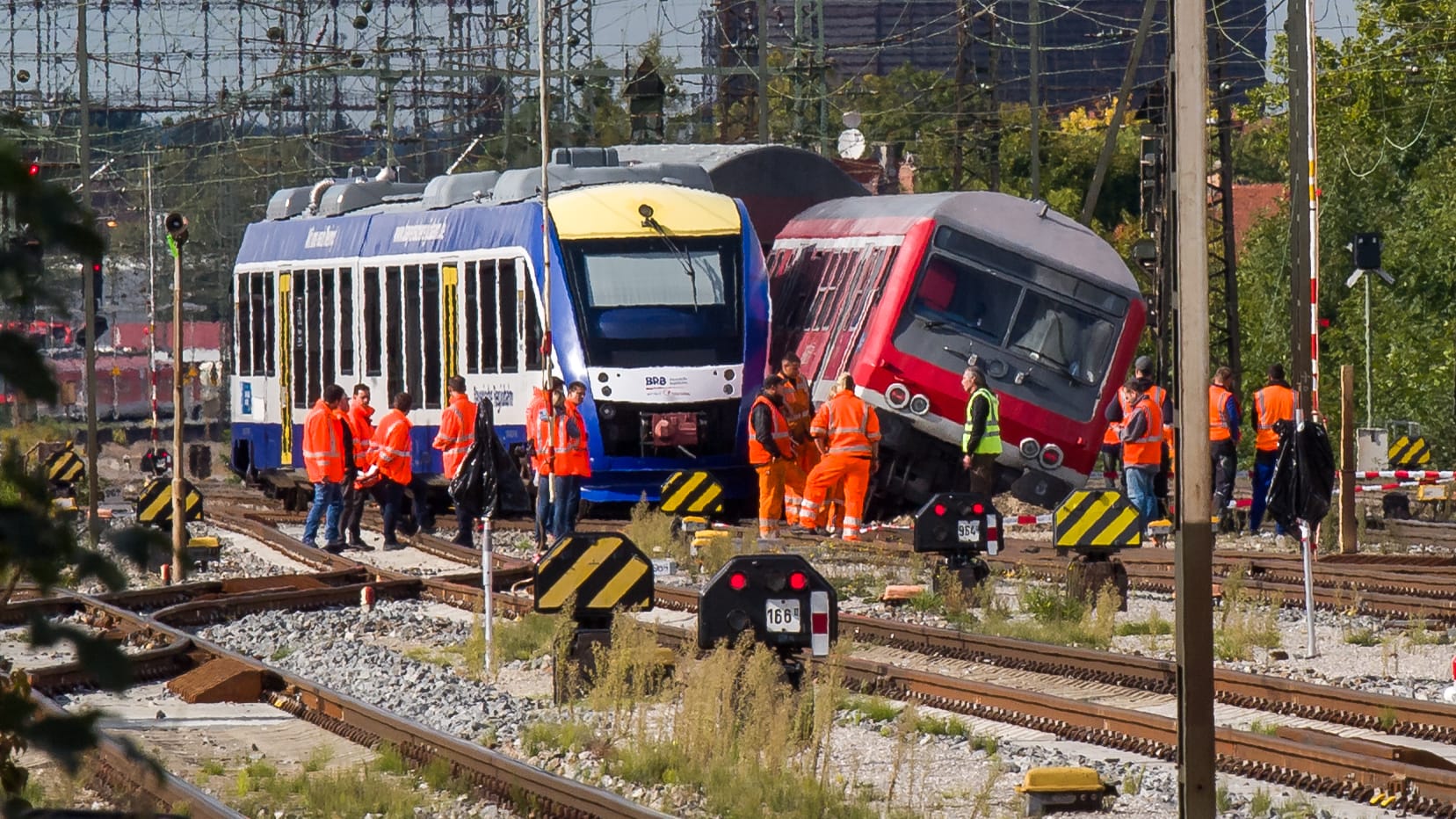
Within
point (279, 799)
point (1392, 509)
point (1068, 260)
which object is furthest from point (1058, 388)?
point (279, 799)

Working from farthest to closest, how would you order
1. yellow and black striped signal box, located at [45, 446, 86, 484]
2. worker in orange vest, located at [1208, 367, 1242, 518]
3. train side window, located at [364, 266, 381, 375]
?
1. yellow and black striped signal box, located at [45, 446, 86, 484]
2. train side window, located at [364, 266, 381, 375]
3. worker in orange vest, located at [1208, 367, 1242, 518]

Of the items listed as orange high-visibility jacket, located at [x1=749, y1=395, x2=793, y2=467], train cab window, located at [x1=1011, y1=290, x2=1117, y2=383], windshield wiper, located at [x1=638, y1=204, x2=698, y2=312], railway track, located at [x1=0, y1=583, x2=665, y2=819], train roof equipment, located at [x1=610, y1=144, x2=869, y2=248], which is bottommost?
railway track, located at [x1=0, y1=583, x2=665, y2=819]

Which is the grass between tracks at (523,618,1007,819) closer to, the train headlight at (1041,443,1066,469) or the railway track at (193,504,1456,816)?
the railway track at (193,504,1456,816)

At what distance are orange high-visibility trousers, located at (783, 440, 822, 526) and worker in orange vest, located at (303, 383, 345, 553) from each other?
14.1 ft

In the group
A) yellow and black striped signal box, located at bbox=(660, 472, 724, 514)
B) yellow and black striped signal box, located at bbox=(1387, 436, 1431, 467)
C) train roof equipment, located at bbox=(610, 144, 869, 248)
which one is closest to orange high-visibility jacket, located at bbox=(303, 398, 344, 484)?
yellow and black striped signal box, located at bbox=(660, 472, 724, 514)

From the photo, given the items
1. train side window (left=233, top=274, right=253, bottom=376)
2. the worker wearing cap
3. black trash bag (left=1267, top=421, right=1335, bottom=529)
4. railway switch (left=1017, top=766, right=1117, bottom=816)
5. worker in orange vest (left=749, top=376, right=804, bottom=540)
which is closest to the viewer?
railway switch (left=1017, top=766, right=1117, bottom=816)

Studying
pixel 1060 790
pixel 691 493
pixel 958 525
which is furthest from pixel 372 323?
pixel 1060 790

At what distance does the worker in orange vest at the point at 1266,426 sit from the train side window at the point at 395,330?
29.8ft

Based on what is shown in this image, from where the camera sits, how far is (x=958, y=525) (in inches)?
608

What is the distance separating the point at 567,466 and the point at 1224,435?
6978mm

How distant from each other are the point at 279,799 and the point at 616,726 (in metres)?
1.85

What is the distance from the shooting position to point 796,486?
2209 centimetres

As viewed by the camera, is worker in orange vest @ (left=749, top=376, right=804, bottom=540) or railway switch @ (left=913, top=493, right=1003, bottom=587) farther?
worker in orange vest @ (left=749, top=376, right=804, bottom=540)

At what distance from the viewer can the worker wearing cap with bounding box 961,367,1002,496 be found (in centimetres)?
2050
